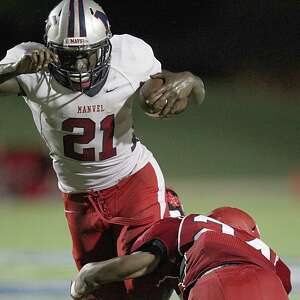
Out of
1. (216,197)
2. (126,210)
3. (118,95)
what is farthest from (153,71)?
(216,197)

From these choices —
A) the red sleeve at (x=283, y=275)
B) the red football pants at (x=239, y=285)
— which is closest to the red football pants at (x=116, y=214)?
the red sleeve at (x=283, y=275)

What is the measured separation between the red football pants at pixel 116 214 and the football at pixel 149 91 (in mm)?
363

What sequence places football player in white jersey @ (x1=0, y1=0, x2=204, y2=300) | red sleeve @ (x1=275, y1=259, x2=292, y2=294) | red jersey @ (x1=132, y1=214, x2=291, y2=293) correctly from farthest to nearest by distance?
football player in white jersey @ (x1=0, y1=0, x2=204, y2=300), red sleeve @ (x1=275, y1=259, x2=292, y2=294), red jersey @ (x1=132, y1=214, x2=291, y2=293)

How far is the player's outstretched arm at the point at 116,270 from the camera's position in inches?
87.0

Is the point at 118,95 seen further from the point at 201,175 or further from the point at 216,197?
the point at 201,175

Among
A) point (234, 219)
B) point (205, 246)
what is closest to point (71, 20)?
point (234, 219)

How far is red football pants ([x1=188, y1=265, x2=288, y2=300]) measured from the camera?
1805mm

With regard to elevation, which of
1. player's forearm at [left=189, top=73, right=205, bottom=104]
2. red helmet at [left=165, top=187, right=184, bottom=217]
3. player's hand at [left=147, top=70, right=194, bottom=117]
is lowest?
red helmet at [left=165, top=187, right=184, bottom=217]

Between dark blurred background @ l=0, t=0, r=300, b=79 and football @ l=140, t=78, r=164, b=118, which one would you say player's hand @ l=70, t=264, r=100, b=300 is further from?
dark blurred background @ l=0, t=0, r=300, b=79

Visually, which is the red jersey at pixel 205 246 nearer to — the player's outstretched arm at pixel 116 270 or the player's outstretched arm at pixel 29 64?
the player's outstretched arm at pixel 116 270

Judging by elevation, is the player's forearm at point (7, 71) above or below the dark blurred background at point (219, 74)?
above

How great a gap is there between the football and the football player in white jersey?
0.6 inches

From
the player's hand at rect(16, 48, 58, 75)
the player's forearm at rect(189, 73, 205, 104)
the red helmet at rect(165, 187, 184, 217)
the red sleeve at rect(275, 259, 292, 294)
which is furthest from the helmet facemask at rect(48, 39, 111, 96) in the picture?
the red sleeve at rect(275, 259, 292, 294)

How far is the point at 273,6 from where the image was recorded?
747 centimetres
